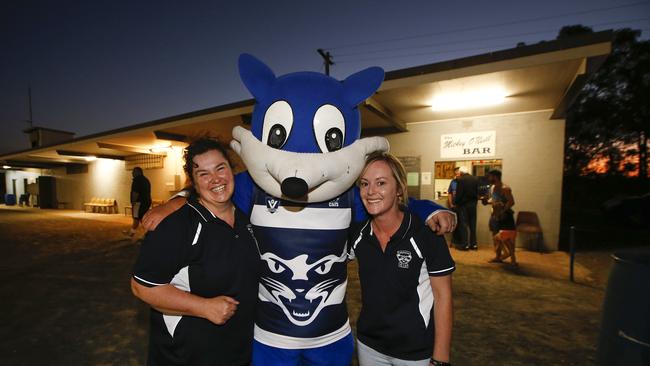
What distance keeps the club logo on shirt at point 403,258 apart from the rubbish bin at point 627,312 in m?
1.48

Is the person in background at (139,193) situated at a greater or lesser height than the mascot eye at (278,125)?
lesser

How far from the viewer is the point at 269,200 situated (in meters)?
1.76

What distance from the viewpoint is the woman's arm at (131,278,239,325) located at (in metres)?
1.38

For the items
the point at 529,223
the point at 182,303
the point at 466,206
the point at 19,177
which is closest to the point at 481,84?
the point at 466,206

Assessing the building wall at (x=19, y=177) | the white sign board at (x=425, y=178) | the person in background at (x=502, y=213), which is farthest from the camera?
the building wall at (x=19, y=177)

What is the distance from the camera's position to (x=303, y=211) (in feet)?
5.62

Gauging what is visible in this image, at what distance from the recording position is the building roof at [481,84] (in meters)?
4.33

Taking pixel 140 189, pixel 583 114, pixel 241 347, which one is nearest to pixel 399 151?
pixel 140 189

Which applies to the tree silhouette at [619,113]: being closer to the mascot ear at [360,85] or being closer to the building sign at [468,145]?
the building sign at [468,145]

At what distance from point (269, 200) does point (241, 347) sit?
30.2 inches

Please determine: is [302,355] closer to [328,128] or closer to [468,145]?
[328,128]

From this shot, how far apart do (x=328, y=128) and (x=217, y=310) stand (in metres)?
1.02

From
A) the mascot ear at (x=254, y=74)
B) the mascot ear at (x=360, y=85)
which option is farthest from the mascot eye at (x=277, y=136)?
the mascot ear at (x=360, y=85)

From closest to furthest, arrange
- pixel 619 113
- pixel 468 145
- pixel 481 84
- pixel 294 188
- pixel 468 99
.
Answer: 1. pixel 294 188
2. pixel 481 84
3. pixel 468 99
4. pixel 468 145
5. pixel 619 113
